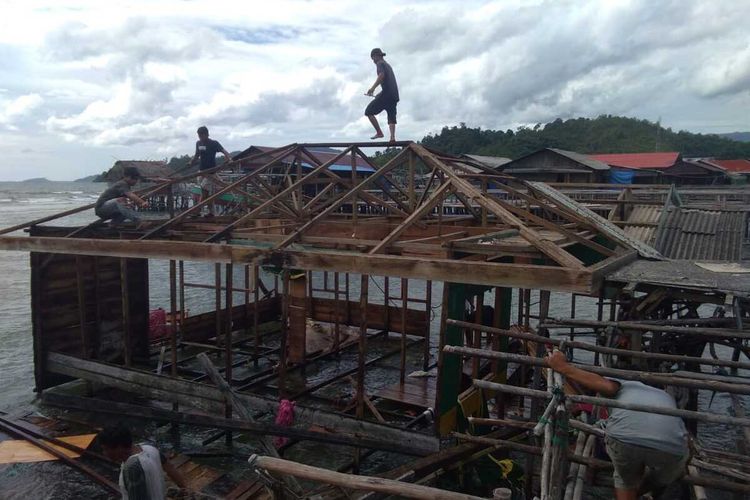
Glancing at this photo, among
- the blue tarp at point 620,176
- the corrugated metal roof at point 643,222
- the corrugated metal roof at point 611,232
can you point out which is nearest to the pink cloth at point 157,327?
the corrugated metal roof at point 611,232

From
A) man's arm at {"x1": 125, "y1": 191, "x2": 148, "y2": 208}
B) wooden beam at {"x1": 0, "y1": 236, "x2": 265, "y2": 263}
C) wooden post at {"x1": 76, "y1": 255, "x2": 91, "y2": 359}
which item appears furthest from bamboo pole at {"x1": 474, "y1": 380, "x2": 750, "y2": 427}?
wooden post at {"x1": 76, "y1": 255, "x2": 91, "y2": 359}

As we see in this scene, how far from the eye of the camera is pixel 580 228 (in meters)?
9.41

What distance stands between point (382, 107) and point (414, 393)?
5.20 m

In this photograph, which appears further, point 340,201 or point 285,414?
point 340,201

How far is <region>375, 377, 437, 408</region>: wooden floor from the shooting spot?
9.79 metres

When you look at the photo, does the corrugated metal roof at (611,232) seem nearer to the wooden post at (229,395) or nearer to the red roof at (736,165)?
the wooden post at (229,395)

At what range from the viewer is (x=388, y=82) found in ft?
31.3

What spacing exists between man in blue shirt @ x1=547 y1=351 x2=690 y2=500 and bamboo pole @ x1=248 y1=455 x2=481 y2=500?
1.19 m

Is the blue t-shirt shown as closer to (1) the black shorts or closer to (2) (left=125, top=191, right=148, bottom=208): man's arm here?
(1) the black shorts

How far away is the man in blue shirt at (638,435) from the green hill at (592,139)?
162 feet

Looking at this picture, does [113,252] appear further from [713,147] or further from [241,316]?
[713,147]

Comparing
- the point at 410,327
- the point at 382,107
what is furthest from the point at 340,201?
the point at 410,327

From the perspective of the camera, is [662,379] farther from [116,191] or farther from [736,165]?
[736,165]

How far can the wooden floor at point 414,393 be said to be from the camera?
9788 mm
